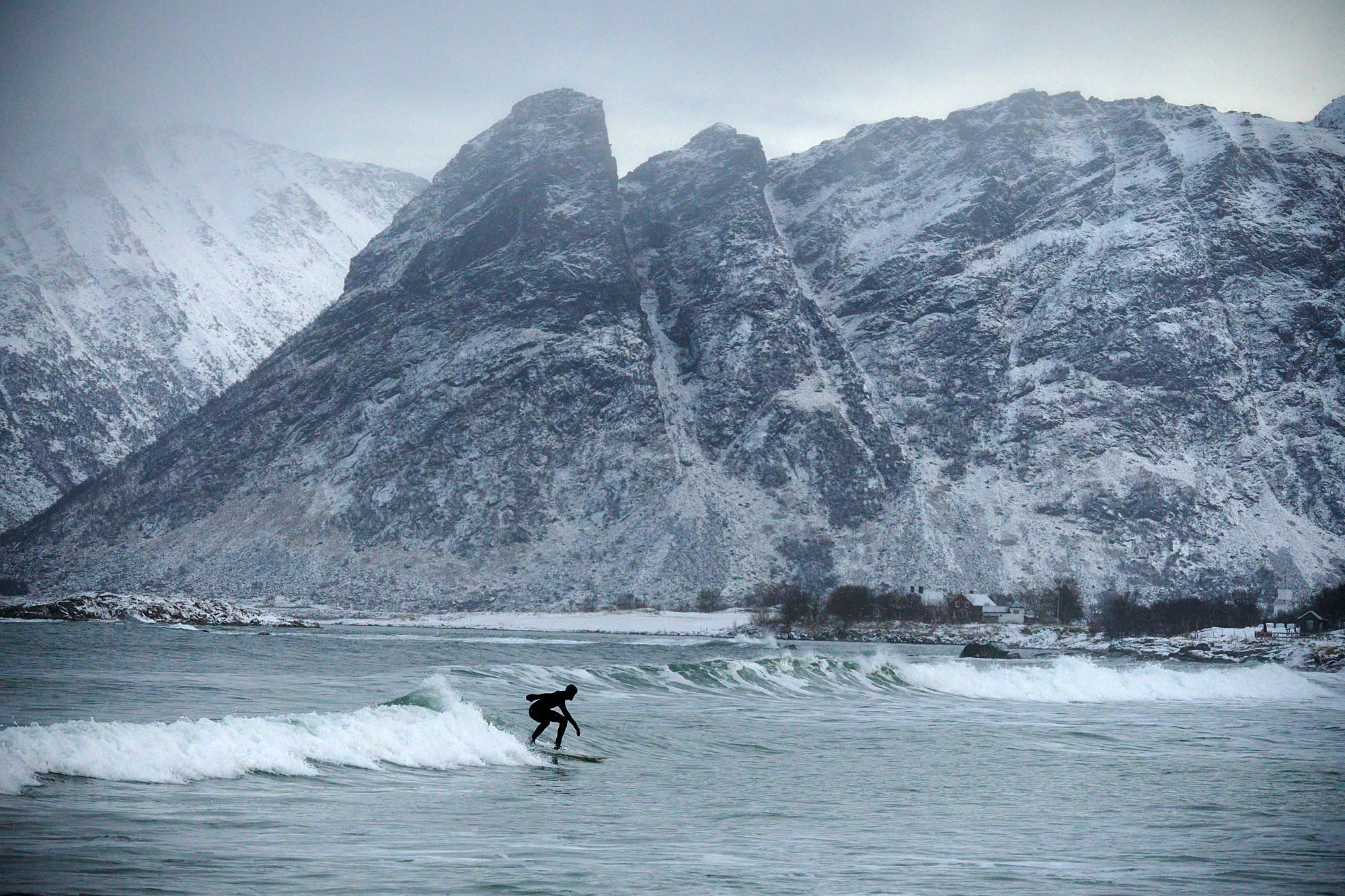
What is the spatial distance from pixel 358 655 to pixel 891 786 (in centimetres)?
6091

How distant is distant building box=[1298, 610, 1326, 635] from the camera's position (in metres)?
143

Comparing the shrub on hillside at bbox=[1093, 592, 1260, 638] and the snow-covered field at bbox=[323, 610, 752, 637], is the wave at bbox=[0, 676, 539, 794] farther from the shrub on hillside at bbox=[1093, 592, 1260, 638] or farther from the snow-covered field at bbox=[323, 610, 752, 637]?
the shrub on hillside at bbox=[1093, 592, 1260, 638]

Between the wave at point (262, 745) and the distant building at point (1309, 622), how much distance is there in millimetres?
134083

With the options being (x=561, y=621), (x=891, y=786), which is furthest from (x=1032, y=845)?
(x=561, y=621)

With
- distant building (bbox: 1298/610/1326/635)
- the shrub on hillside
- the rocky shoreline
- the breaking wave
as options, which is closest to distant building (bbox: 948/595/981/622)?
the shrub on hillside

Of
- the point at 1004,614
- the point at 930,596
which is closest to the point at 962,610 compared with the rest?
the point at 1004,614

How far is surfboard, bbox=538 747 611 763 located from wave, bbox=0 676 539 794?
706mm

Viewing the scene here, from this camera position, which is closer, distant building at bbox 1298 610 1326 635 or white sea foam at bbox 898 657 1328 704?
white sea foam at bbox 898 657 1328 704

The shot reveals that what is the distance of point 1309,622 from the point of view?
145125 millimetres

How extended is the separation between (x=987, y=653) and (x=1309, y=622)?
5364cm

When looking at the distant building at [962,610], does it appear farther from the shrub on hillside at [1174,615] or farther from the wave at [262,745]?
the wave at [262,745]

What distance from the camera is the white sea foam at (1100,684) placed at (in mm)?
67500

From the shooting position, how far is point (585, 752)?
3284 centimetres

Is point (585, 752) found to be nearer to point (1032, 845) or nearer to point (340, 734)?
point (340, 734)
